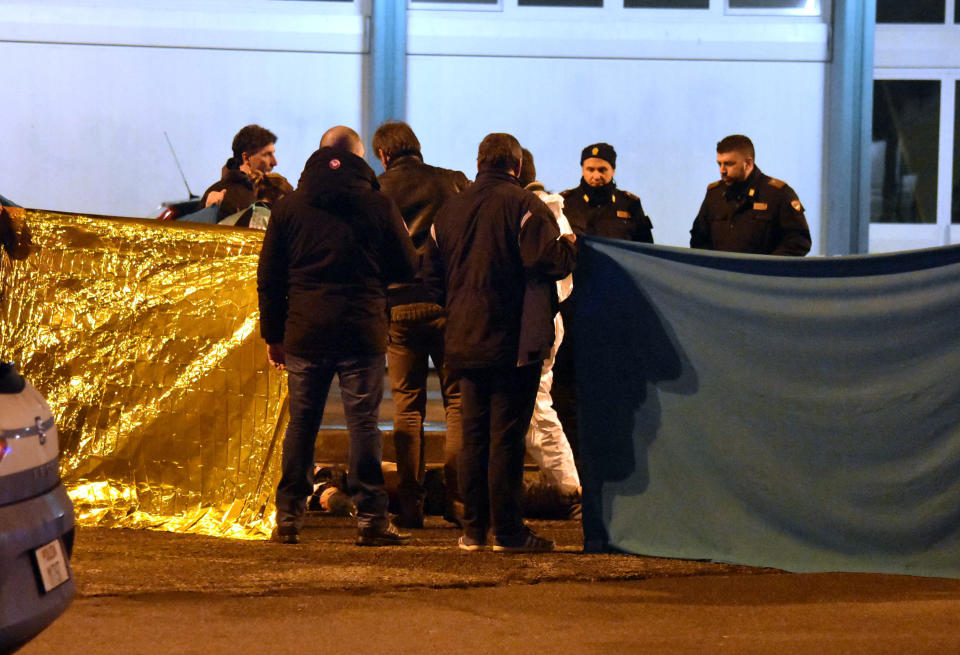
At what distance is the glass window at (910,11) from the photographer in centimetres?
1551

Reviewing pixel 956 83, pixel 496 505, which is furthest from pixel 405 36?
pixel 496 505

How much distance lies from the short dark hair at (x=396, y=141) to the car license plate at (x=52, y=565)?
3776mm

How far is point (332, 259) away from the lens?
21.3 ft

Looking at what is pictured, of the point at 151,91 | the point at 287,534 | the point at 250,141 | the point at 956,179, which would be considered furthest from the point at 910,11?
the point at 287,534

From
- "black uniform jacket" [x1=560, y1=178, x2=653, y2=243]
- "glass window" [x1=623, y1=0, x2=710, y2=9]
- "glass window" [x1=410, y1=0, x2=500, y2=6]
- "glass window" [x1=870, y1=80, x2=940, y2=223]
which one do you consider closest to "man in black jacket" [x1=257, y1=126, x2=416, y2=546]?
"black uniform jacket" [x1=560, y1=178, x2=653, y2=243]

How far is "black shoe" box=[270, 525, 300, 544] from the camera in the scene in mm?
6750

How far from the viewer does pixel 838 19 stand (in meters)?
15.2

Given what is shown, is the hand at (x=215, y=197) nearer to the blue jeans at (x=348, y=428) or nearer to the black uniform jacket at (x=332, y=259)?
the black uniform jacket at (x=332, y=259)

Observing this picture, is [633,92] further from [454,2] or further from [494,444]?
[494,444]

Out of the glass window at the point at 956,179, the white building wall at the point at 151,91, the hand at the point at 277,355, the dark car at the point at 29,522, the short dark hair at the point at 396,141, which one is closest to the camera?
the dark car at the point at 29,522

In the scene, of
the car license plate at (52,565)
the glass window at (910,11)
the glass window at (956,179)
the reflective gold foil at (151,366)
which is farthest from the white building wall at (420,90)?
the car license plate at (52,565)

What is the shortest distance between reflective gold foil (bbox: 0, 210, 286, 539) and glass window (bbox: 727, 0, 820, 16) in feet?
31.0

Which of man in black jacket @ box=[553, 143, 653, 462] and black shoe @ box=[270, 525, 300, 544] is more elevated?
man in black jacket @ box=[553, 143, 653, 462]

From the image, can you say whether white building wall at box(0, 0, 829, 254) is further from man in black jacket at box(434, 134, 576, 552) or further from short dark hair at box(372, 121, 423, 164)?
man in black jacket at box(434, 134, 576, 552)
